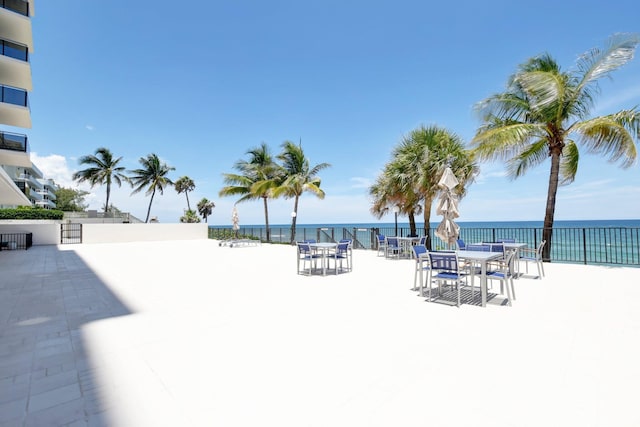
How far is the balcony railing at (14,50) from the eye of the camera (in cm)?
1248

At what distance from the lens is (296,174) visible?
16.5 metres

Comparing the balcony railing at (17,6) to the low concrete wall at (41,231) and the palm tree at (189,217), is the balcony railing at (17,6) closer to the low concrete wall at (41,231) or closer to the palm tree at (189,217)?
the low concrete wall at (41,231)

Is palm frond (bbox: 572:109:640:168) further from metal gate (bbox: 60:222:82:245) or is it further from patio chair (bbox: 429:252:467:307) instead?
metal gate (bbox: 60:222:82:245)

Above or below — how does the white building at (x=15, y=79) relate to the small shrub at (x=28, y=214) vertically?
above

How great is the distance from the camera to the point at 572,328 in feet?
10.4

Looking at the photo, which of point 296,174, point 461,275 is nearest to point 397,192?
point 296,174

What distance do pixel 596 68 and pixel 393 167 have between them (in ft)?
22.3

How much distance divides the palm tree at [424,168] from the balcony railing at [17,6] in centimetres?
1904

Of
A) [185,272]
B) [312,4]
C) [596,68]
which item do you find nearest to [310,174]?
[312,4]

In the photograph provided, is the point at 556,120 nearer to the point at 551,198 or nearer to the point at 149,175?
the point at 551,198

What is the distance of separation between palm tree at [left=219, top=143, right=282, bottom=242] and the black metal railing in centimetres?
1036

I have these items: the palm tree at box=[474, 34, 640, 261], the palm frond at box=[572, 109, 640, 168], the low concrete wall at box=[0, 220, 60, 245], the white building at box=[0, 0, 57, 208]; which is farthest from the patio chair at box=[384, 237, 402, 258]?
the low concrete wall at box=[0, 220, 60, 245]

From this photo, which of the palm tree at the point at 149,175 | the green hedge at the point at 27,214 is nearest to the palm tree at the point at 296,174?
the palm tree at the point at 149,175

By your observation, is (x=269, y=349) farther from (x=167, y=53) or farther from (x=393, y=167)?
(x=167, y=53)
